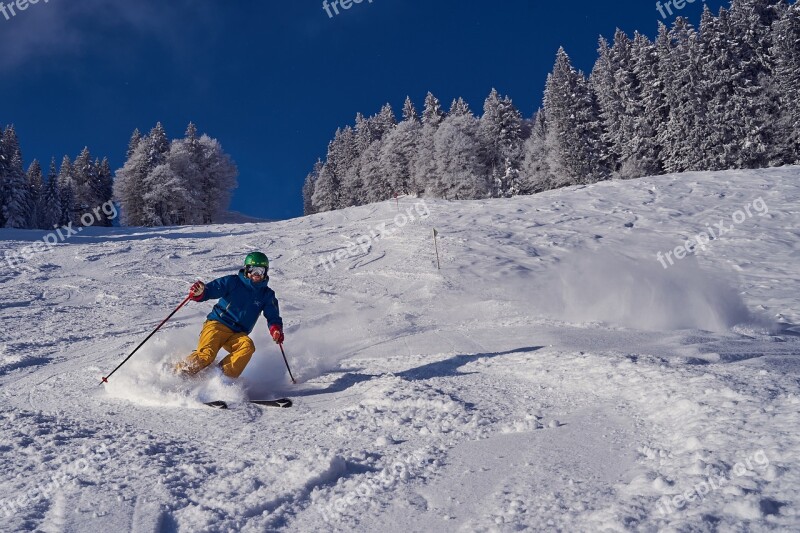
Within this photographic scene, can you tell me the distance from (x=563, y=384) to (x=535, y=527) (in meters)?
2.49

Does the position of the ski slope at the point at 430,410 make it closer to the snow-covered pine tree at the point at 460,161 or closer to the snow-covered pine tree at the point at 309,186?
the snow-covered pine tree at the point at 460,161

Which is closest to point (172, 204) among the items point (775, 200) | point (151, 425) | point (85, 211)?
point (85, 211)

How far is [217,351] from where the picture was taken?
18.2ft

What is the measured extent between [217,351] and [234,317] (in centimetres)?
49

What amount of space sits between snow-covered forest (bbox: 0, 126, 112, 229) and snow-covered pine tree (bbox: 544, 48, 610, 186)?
44.4 m

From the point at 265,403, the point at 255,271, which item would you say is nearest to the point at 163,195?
the point at 255,271

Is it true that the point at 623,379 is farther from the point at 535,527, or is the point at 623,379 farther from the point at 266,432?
the point at 266,432

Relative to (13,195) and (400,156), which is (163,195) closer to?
(13,195)

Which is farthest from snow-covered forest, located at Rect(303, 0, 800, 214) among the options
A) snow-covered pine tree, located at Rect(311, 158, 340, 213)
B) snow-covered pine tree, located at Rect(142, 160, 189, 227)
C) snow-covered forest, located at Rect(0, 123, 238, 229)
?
snow-covered pine tree, located at Rect(142, 160, 189, 227)

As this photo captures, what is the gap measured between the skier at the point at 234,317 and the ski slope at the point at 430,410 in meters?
0.29

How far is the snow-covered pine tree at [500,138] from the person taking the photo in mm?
48969

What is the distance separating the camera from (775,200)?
20.4m

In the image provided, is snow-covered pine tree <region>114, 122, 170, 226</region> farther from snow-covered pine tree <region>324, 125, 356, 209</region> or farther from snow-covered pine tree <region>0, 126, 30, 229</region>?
snow-covered pine tree <region>324, 125, 356, 209</region>

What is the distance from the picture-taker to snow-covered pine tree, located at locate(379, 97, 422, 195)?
55969 millimetres
